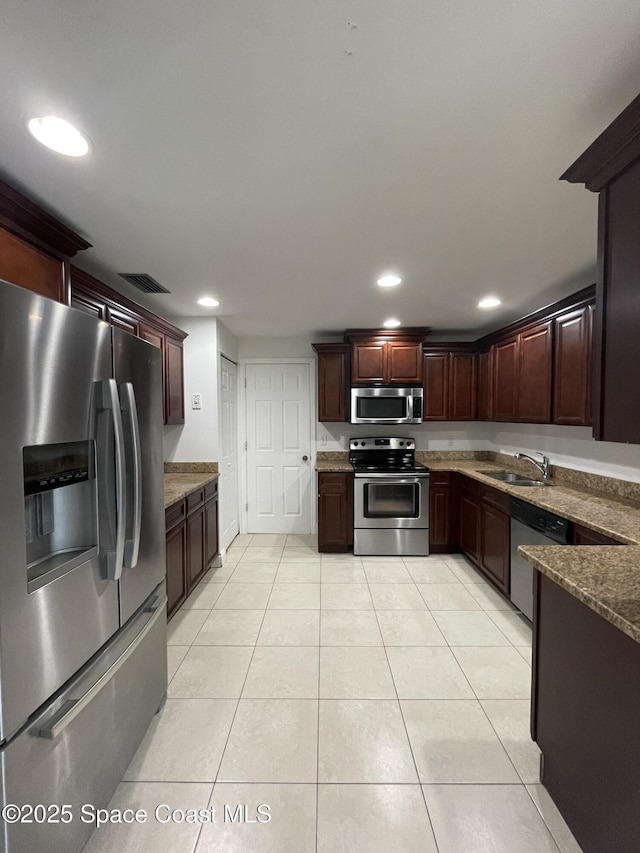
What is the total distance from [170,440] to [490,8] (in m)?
3.47

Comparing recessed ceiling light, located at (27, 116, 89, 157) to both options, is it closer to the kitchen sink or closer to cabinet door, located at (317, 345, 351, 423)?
cabinet door, located at (317, 345, 351, 423)

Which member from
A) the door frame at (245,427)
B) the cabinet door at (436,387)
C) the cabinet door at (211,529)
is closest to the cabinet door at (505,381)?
the cabinet door at (436,387)

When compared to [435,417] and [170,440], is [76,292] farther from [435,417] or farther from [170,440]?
[435,417]

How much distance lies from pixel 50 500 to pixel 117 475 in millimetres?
206

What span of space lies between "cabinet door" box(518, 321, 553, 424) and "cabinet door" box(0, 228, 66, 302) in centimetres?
318

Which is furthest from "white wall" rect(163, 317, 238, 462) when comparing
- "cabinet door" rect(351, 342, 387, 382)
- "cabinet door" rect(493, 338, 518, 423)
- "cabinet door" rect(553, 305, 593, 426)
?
"cabinet door" rect(553, 305, 593, 426)

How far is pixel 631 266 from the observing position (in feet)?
3.62

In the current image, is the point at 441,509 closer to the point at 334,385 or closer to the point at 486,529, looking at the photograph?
the point at 486,529

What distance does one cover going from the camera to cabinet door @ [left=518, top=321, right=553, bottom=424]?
110 inches

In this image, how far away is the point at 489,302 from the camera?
9.97 ft

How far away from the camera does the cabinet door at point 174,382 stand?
10.0 feet

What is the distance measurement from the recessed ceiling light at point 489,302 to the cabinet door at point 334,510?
6.63ft

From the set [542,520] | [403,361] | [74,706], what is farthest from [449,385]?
[74,706]

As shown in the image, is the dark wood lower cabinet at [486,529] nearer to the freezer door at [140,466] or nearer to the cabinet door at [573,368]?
the cabinet door at [573,368]
